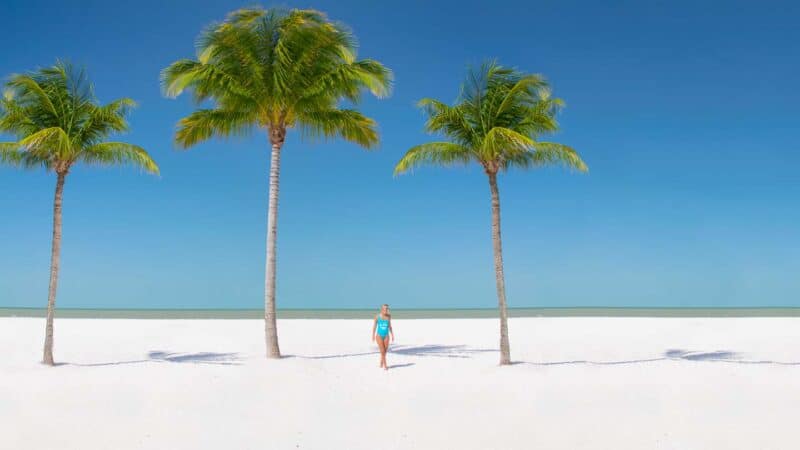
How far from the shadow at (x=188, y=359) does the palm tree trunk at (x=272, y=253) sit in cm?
122

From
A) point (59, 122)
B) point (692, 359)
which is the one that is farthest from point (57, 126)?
point (692, 359)

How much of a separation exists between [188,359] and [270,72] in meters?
9.35

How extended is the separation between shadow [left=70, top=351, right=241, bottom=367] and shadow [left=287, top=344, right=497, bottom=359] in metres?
2.11

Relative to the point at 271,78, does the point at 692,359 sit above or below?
below

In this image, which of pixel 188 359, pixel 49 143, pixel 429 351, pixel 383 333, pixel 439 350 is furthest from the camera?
pixel 439 350

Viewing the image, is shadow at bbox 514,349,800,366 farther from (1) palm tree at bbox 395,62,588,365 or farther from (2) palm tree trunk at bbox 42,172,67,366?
(2) palm tree trunk at bbox 42,172,67,366

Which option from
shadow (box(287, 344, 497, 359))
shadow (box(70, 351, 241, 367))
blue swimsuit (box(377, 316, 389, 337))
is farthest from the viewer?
shadow (box(287, 344, 497, 359))

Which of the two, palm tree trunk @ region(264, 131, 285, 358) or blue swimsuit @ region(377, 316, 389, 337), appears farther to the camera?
palm tree trunk @ region(264, 131, 285, 358)

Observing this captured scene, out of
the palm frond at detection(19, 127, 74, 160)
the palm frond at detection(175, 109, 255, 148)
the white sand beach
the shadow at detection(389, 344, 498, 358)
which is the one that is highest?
→ the palm frond at detection(175, 109, 255, 148)

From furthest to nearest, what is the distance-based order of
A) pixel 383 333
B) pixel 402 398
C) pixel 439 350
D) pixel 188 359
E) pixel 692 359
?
pixel 439 350 < pixel 188 359 < pixel 692 359 < pixel 383 333 < pixel 402 398

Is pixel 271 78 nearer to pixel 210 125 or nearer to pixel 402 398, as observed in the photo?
pixel 210 125

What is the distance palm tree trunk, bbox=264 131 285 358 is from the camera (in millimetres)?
18375

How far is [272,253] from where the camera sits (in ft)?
61.4

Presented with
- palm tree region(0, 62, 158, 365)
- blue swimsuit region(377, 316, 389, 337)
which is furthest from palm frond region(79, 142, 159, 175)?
blue swimsuit region(377, 316, 389, 337)
